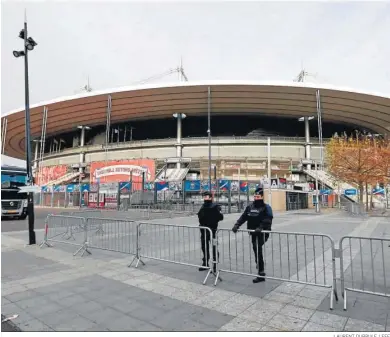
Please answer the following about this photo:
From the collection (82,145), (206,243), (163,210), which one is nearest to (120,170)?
(82,145)

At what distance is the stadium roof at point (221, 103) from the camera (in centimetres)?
4128

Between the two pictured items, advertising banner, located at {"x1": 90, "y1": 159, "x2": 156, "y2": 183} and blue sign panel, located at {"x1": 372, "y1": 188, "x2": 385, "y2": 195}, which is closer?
blue sign panel, located at {"x1": 372, "y1": 188, "x2": 385, "y2": 195}

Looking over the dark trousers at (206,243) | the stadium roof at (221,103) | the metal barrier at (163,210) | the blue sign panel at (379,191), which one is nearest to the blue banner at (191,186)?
the metal barrier at (163,210)

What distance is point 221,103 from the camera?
146 feet

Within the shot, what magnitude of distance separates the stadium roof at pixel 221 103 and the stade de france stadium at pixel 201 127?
14cm

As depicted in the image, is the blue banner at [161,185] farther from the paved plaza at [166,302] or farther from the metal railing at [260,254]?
the paved plaza at [166,302]

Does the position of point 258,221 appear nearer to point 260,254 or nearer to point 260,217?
point 260,217

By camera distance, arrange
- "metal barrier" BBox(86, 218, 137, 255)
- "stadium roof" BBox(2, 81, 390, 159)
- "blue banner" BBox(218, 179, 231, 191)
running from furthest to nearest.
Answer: "stadium roof" BBox(2, 81, 390, 159), "blue banner" BBox(218, 179, 231, 191), "metal barrier" BBox(86, 218, 137, 255)

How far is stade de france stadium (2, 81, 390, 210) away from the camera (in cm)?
4238

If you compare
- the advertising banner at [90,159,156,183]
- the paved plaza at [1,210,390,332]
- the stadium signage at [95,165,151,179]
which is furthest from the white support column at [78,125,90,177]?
the paved plaza at [1,210,390,332]

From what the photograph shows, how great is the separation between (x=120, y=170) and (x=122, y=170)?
32 centimetres

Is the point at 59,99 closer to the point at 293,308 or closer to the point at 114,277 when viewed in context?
the point at 114,277

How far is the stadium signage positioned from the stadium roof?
947cm

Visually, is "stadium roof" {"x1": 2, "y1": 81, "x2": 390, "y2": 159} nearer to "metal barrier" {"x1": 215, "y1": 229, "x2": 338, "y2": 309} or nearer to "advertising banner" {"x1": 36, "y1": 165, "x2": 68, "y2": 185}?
"advertising banner" {"x1": 36, "y1": 165, "x2": 68, "y2": 185}
